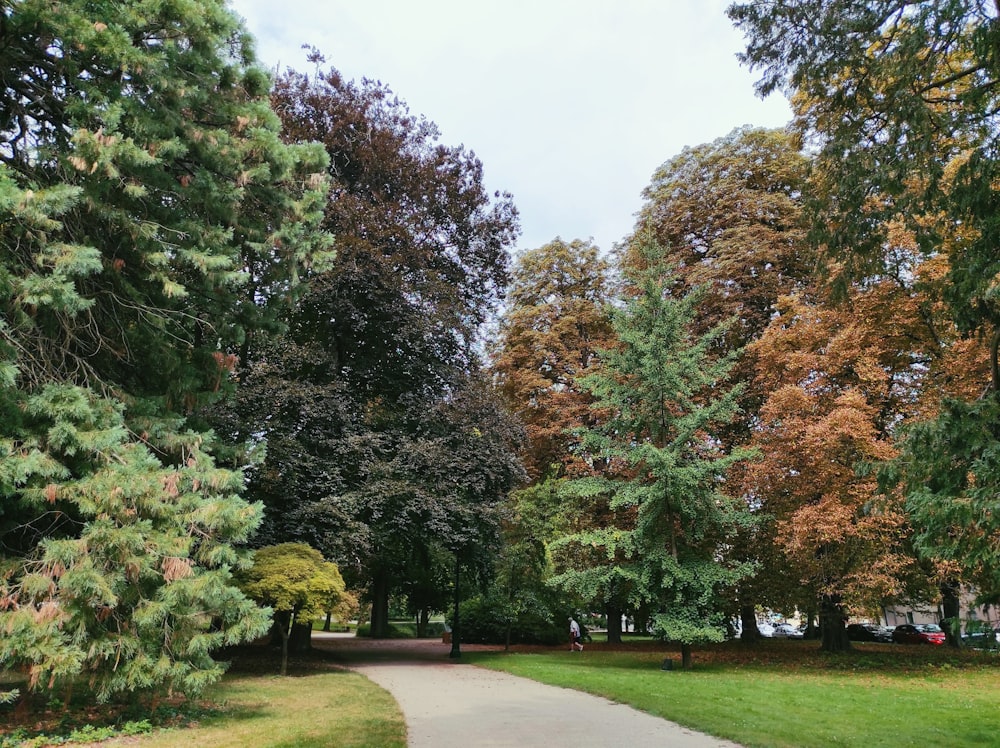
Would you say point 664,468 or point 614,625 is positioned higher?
point 664,468

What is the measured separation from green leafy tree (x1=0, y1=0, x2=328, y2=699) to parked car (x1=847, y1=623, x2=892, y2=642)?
34.3 m

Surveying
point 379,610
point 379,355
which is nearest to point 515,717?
point 379,355

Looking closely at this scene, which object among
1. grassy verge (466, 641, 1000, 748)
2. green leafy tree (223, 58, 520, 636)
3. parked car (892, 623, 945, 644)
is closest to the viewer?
grassy verge (466, 641, 1000, 748)

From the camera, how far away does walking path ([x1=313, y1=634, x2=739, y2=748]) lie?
7301mm

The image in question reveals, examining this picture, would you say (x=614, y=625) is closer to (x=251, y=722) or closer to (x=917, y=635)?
(x=917, y=635)

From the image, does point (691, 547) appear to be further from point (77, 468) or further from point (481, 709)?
point (77, 468)

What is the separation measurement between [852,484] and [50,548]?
53.6 ft

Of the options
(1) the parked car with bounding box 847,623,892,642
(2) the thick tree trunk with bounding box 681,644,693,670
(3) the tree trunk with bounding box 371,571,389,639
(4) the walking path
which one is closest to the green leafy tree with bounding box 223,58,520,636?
(4) the walking path

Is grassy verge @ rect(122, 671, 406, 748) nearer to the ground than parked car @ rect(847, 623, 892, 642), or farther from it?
farther from it

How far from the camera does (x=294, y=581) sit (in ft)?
43.3

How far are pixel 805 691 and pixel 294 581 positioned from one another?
10.1 meters

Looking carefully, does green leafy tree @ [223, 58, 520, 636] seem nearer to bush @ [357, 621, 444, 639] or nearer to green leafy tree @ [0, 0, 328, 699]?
green leafy tree @ [0, 0, 328, 699]

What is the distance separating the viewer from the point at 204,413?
14008mm

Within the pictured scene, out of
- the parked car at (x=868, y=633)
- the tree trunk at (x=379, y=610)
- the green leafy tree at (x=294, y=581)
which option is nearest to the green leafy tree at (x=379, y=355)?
the green leafy tree at (x=294, y=581)
